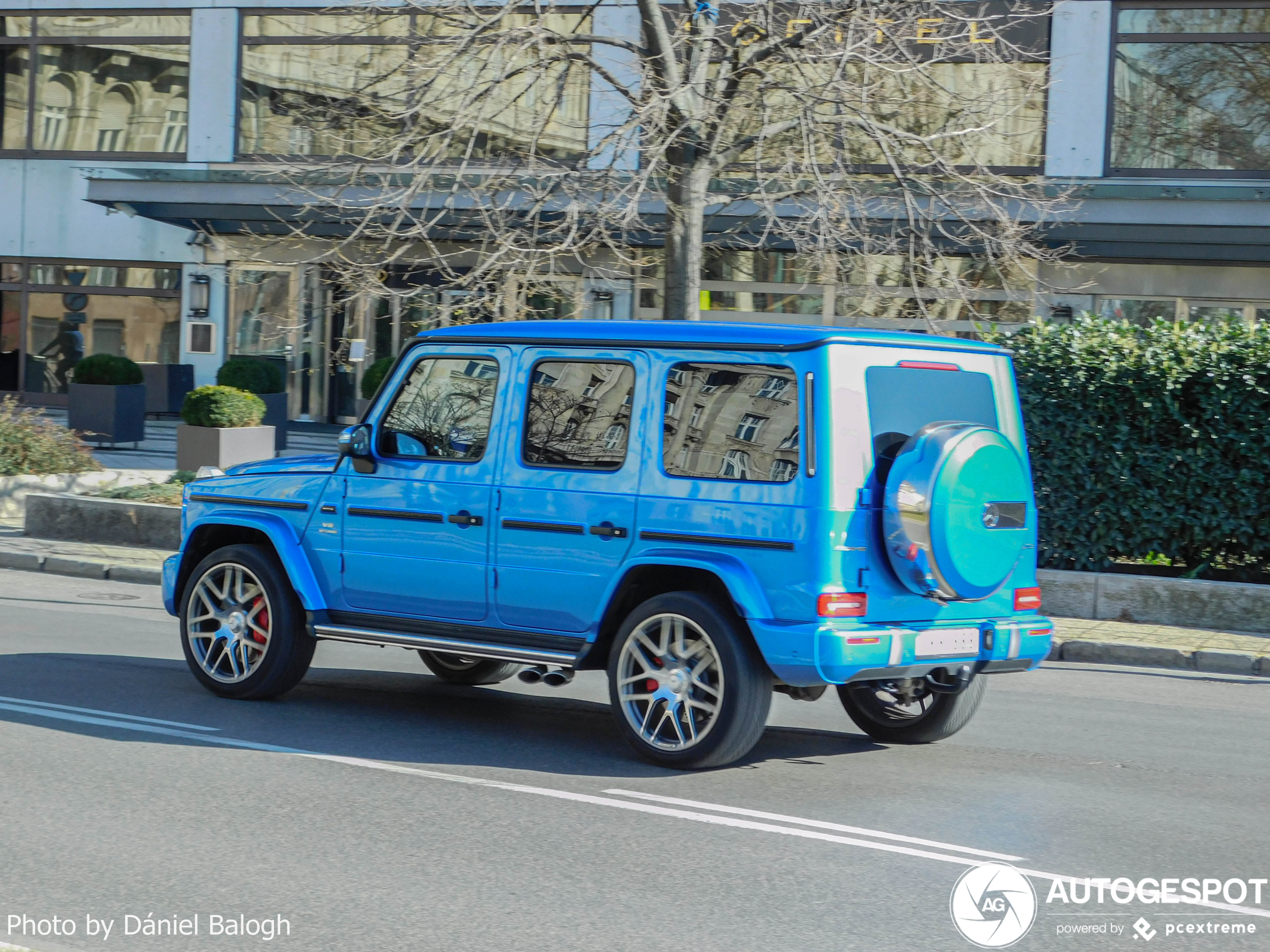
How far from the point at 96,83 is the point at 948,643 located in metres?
27.2

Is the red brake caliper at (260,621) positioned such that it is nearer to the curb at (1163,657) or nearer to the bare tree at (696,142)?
the bare tree at (696,142)

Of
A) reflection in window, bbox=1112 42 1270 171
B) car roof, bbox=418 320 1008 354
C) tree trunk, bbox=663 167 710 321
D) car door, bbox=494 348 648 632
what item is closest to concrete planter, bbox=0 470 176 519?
tree trunk, bbox=663 167 710 321

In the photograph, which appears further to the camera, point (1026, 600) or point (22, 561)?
point (22, 561)

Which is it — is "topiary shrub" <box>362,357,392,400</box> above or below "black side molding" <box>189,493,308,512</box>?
above

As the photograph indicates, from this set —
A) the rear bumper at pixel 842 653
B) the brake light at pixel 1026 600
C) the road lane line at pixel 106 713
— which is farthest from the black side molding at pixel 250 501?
the brake light at pixel 1026 600

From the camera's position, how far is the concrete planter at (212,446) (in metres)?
16.6

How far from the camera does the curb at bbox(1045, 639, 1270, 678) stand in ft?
34.3

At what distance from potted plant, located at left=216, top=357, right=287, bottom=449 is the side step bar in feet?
49.3

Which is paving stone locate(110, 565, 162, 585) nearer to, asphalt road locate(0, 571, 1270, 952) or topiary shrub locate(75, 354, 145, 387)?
asphalt road locate(0, 571, 1270, 952)

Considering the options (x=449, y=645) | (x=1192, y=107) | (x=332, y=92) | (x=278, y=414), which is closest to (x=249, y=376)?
(x=278, y=414)

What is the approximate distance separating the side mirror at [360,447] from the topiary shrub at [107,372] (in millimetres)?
15370

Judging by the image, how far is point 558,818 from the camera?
228 inches

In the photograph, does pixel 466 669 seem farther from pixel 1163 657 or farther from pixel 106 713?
pixel 1163 657

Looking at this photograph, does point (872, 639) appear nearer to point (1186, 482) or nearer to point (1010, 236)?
point (1186, 482)
